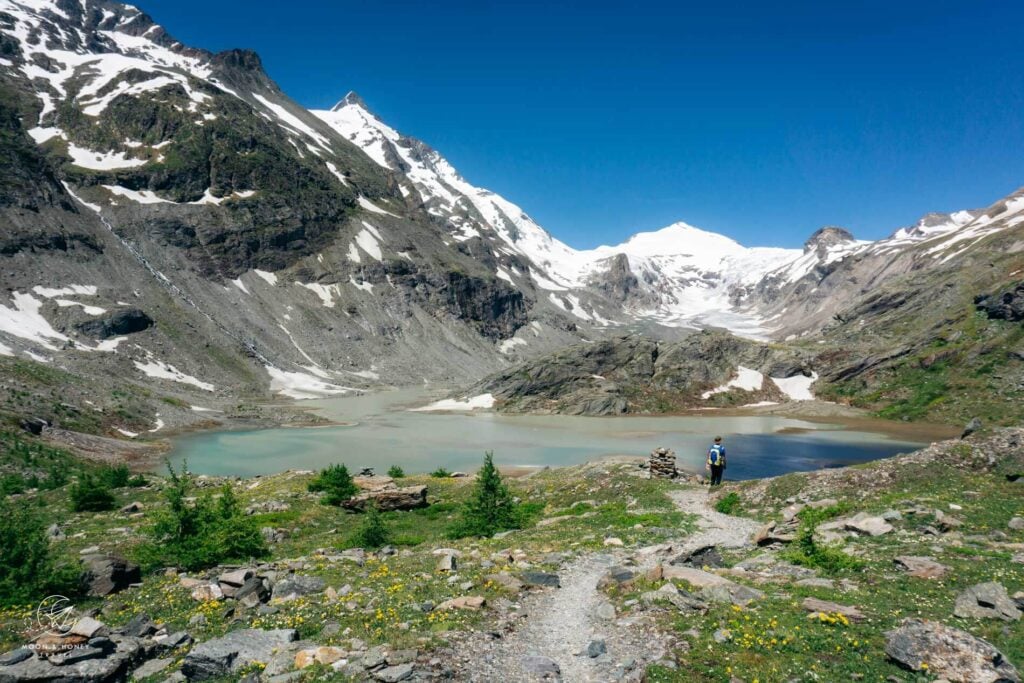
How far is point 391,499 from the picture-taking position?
31.3 m

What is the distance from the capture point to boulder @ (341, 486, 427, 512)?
101 ft

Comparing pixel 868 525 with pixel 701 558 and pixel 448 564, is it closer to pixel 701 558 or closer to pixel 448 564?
pixel 701 558

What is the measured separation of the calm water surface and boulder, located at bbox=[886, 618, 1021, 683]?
44.1 metres

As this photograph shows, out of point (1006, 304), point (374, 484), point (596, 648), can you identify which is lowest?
point (374, 484)

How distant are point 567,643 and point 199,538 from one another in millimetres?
13622

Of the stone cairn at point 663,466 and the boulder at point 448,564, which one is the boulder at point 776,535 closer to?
the boulder at point 448,564

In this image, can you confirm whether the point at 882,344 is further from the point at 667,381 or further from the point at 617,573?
the point at 617,573

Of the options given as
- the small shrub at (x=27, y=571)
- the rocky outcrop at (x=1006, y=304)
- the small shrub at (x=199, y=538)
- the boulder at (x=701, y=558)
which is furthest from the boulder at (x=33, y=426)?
the rocky outcrop at (x=1006, y=304)

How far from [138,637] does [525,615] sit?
8261 mm

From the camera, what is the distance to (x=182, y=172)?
18512 cm

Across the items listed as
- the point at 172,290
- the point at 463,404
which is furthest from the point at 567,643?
the point at 172,290

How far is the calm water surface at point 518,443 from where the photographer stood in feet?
201

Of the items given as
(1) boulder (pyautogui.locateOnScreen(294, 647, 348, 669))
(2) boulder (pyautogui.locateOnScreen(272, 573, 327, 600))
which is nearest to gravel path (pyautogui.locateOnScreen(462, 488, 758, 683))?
(1) boulder (pyautogui.locateOnScreen(294, 647, 348, 669))

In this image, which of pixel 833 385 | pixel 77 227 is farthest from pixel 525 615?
pixel 77 227
